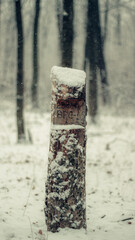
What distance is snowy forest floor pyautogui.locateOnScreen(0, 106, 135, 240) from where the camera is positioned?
3.46 m

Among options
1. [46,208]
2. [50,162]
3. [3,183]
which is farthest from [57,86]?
[3,183]

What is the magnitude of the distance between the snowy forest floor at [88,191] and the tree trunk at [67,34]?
297cm

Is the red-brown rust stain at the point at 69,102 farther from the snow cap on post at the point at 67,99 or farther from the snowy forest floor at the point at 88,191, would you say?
the snowy forest floor at the point at 88,191

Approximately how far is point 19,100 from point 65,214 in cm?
629

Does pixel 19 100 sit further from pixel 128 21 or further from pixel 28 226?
pixel 128 21

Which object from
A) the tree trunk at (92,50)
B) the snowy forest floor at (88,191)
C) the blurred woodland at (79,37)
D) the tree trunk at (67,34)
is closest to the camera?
the snowy forest floor at (88,191)

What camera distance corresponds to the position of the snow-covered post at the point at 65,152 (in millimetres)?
3213

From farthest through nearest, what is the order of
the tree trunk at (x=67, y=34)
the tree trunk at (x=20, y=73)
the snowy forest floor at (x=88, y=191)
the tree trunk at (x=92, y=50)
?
the tree trunk at (x=20, y=73) → the tree trunk at (x=92, y=50) → the tree trunk at (x=67, y=34) → the snowy forest floor at (x=88, y=191)

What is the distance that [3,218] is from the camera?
146 inches

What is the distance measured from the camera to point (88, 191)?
524 centimetres

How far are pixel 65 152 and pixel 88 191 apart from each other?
7.59 feet

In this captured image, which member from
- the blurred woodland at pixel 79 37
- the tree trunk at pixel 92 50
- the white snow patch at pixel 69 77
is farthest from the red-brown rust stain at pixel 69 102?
the tree trunk at pixel 92 50

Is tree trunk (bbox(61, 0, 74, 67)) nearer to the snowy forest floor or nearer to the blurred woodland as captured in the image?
the blurred woodland

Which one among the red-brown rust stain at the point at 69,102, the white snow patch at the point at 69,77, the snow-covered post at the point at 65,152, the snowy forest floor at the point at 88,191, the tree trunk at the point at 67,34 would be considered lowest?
the snowy forest floor at the point at 88,191
